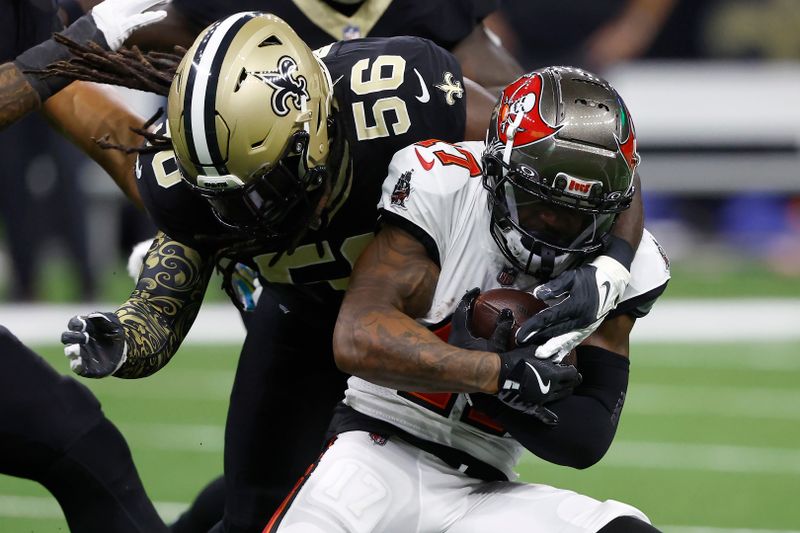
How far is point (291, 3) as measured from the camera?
4.20m

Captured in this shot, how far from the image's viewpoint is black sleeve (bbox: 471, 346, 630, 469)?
9.64ft

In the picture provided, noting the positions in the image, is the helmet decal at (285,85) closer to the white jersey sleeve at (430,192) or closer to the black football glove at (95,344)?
the white jersey sleeve at (430,192)

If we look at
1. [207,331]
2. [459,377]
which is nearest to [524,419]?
[459,377]

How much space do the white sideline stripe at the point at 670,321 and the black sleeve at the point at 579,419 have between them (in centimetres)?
510

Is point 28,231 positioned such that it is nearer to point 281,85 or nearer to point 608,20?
point 608,20

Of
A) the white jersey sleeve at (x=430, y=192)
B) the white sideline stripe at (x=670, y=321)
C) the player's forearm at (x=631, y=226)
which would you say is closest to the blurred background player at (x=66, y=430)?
the white jersey sleeve at (x=430, y=192)

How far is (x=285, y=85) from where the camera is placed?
2984mm

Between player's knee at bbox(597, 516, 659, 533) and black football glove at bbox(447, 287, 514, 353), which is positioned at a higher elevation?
black football glove at bbox(447, 287, 514, 353)

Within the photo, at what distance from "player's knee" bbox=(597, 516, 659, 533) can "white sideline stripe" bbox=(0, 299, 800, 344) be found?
5.29 m

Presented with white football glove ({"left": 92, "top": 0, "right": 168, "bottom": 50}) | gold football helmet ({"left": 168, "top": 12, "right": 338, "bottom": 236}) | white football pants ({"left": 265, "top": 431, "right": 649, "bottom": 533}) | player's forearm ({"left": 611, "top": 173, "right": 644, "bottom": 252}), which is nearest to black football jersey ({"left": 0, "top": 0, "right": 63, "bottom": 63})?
white football glove ({"left": 92, "top": 0, "right": 168, "bottom": 50})

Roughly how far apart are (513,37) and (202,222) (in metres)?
7.39

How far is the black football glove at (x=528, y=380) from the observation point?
2812mm

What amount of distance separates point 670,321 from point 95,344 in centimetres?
631

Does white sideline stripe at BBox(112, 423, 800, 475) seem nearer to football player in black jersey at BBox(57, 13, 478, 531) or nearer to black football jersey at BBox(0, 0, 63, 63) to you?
football player in black jersey at BBox(57, 13, 478, 531)
